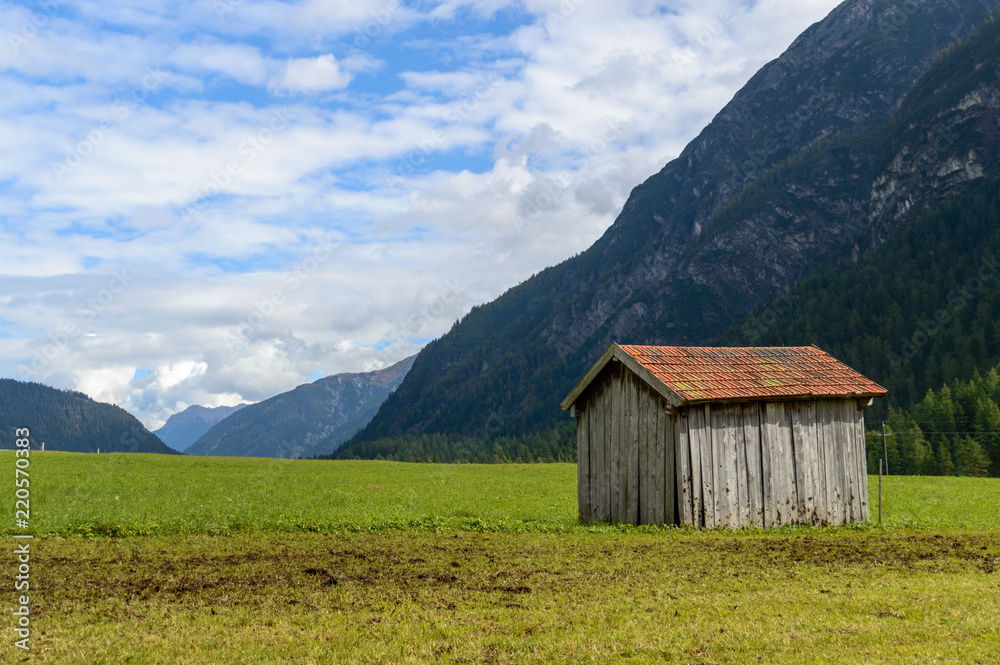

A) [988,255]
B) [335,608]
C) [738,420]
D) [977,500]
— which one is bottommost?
[977,500]

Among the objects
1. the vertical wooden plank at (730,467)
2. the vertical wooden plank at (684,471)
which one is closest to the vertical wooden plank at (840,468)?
Answer: the vertical wooden plank at (730,467)

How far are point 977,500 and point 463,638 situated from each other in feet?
102

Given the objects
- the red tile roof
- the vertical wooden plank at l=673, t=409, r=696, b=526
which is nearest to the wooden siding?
the vertical wooden plank at l=673, t=409, r=696, b=526

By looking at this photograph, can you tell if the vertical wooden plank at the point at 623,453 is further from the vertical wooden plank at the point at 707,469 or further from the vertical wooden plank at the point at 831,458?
the vertical wooden plank at the point at 831,458

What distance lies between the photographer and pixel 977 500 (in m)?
30.5

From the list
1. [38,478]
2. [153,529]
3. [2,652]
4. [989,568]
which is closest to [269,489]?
[38,478]

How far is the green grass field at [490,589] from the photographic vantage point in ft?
27.5

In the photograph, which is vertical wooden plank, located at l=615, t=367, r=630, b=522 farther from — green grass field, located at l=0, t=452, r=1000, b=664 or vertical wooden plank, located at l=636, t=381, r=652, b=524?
green grass field, located at l=0, t=452, r=1000, b=664

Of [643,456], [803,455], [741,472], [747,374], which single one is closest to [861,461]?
[803,455]

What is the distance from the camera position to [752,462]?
20.0 metres

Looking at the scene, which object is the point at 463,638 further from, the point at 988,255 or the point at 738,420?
the point at 988,255

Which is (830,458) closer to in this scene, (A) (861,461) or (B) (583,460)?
(A) (861,461)

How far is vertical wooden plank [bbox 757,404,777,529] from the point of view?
20.0 meters

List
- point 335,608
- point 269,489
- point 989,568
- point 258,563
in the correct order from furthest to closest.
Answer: point 269,489 < point 258,563 < point 989,568 < point 335,608
